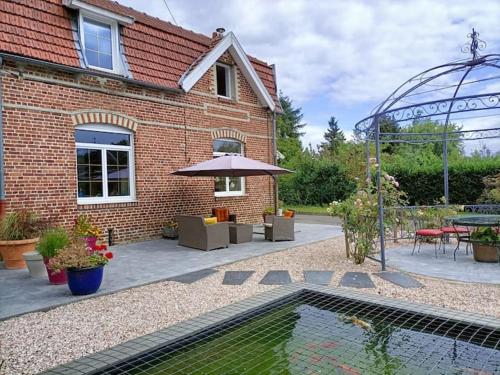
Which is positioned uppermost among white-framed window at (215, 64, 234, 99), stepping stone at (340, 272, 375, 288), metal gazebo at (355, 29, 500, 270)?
white-framed window at (215, 64, 234, 99)

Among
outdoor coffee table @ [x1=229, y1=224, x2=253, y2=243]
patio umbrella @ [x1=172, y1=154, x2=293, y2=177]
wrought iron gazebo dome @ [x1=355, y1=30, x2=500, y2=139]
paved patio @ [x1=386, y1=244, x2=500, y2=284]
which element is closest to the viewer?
wrought iron gazebo dome @ [x1=355, y1=30, x2=500, y2=139]

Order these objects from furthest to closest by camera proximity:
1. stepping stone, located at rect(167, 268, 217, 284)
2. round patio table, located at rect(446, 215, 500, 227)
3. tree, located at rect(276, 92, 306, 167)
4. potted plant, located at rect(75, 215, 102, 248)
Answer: tree, located at rect(276, 92, 306, 167), potted plant, located at rect(75, 215, 102, 248), round patio table, located at rect(446, 215, 500, 227), stepping stone, located at rect(167, 268, 217, 284)

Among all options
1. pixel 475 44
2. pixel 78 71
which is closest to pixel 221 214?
pixel 78 71

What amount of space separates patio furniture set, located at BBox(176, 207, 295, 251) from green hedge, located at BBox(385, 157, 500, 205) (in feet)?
30.5

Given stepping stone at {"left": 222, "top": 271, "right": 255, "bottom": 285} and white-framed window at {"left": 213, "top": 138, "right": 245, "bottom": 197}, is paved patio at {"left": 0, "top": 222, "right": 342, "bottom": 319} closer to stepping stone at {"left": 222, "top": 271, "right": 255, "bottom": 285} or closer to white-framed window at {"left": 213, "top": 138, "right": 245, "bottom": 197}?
stepping stone at {"left": 222, "top": 271, "right": 255, "bottom": 285}

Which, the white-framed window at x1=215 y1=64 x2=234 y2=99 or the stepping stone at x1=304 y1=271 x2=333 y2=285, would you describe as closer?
the stepping stone at x1=304 y1=271 x2=333 y2=285

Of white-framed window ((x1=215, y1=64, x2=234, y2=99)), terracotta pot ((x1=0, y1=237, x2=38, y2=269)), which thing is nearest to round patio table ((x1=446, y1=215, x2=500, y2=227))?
terracotta pot ((x1=0, y1=237, x2=38, y2=269))

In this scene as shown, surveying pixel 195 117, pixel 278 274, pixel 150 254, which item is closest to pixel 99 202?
pixel 150 254

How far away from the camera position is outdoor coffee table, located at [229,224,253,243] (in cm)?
965

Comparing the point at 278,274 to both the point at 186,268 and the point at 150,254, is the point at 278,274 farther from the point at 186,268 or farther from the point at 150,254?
the point at 150,254

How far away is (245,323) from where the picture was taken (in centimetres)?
421

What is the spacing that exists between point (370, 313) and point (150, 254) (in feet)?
17.1

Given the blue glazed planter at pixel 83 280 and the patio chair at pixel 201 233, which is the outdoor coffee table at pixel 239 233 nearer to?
the patio chair at pixel 201 233

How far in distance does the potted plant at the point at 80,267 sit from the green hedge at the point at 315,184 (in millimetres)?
17002
